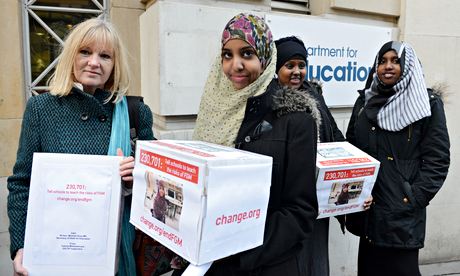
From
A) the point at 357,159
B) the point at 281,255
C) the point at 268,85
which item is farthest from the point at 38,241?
the point at 357,159

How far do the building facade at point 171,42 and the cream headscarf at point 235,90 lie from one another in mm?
1161

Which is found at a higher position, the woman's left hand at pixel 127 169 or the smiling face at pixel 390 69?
the smiling face at pixel 390 69

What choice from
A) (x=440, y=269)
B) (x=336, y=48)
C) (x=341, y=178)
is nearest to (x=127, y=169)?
(x=341, y=178)

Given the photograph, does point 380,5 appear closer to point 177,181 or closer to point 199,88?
point 199,88

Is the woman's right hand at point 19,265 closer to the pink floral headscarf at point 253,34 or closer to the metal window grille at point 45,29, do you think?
the pink floral headscarf at point 253,34

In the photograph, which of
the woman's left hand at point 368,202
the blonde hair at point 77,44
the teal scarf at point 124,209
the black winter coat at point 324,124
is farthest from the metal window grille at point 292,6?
the teal scarf at point 124,209

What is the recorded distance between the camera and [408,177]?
2.39m

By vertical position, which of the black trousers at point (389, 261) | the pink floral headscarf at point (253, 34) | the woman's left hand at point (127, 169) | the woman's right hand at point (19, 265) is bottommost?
the black trousers at point (389, 261)

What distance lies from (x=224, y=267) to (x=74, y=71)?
1069 millimetres

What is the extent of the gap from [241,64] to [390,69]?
1.40 metres

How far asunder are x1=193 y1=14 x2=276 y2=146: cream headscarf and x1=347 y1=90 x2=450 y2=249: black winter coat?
1277mm

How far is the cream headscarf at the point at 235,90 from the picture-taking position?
1.53 m

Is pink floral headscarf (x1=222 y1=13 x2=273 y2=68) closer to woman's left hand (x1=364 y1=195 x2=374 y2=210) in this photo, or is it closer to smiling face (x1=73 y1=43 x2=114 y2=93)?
smiling face (x1=73 y1=43 x2=114 y2=93)

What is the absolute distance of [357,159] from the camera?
2.06 metres
